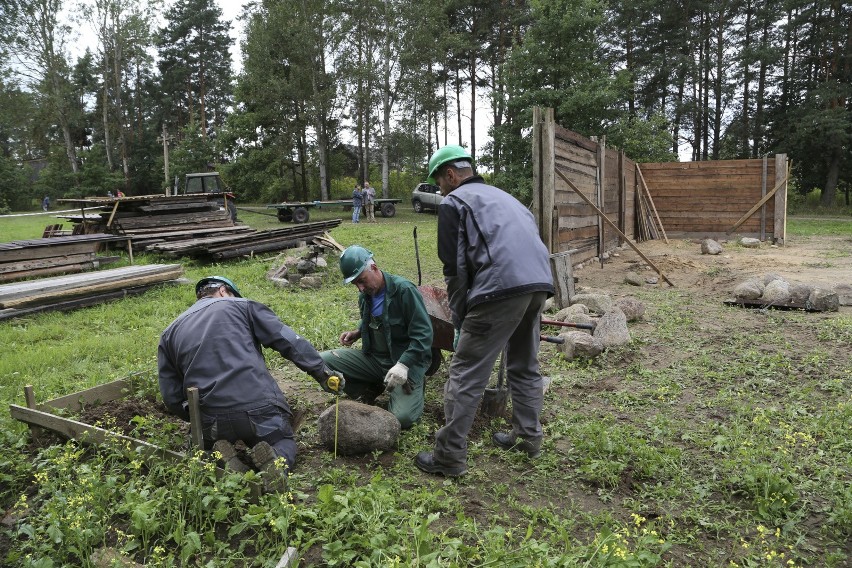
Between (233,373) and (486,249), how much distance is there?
5.08 feet

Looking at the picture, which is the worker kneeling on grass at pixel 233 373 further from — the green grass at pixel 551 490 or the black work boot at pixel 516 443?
the black work boot at pixel 516 443

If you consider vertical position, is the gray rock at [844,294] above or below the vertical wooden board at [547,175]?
below

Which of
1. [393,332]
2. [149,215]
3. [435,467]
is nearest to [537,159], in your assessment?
[393,332]

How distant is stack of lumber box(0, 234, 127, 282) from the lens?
9.35 meters

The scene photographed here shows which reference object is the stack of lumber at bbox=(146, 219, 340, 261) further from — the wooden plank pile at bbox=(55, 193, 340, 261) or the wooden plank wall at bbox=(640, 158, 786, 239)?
the wooden plank wall at bbox=(640, 158, 786, 239)

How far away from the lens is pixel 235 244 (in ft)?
40.2

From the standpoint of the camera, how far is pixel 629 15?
30.5m

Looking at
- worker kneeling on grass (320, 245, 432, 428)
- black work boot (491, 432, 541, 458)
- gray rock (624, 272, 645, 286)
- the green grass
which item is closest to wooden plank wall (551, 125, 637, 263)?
gray rock (624, 272, 645, 286)

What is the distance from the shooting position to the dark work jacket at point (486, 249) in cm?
310

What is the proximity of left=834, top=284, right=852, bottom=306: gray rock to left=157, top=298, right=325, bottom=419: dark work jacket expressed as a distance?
7.14 meters

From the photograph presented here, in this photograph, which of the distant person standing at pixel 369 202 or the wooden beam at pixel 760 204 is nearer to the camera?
the wooden beam at pixel 760 204

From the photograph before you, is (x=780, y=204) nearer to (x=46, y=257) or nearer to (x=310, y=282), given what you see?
(x=310, y=282)

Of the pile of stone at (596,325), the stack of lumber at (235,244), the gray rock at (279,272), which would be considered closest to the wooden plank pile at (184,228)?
the stack of lumber at (235,244)

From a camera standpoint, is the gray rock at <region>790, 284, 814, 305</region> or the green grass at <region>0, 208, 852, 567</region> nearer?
the green grass at <region>0, 208, 852, 567</region>
